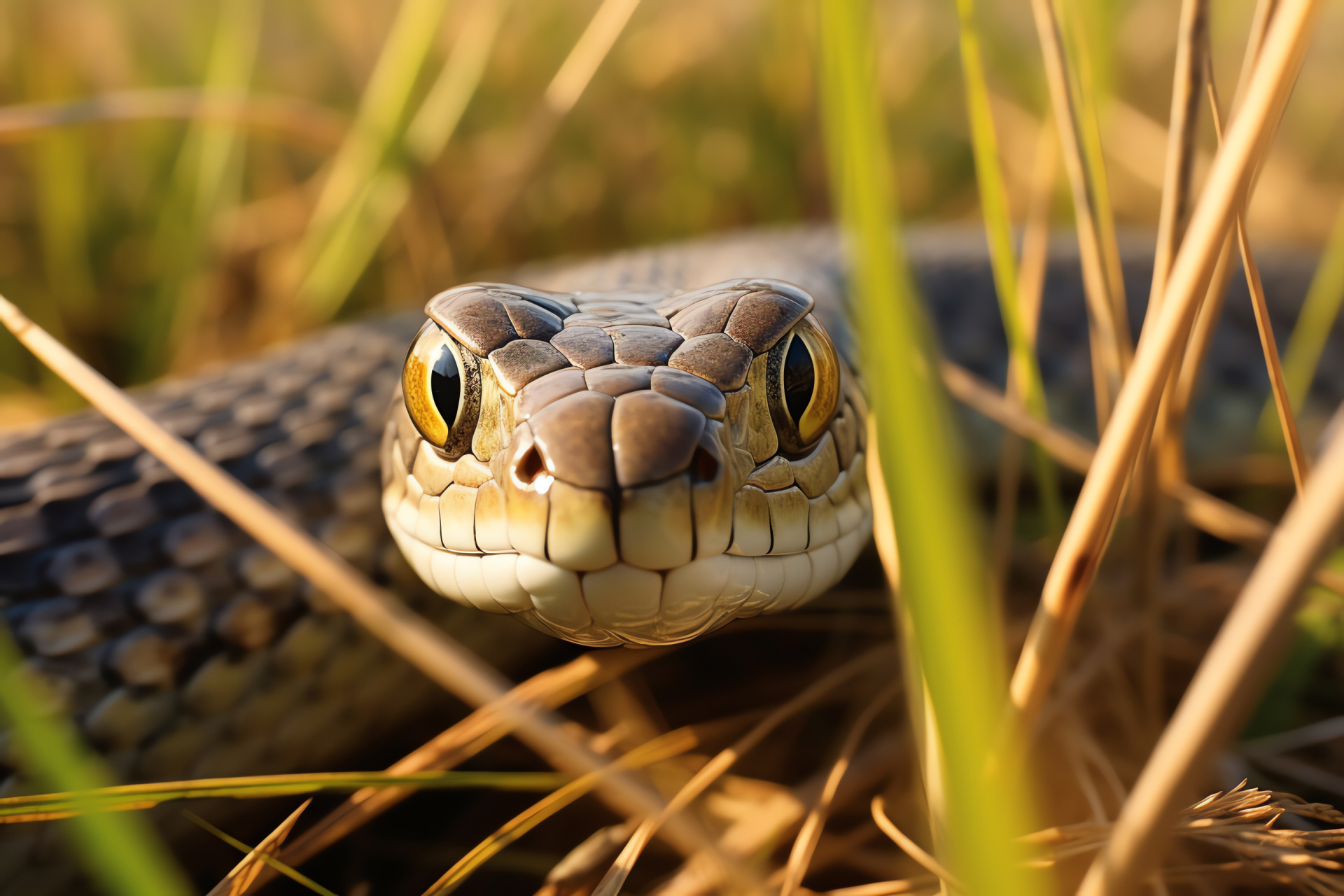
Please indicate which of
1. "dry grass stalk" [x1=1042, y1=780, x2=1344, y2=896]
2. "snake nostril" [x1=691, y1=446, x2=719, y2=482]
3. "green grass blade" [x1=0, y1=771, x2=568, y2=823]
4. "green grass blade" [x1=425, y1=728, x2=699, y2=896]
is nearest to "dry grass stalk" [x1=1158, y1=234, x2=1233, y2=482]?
"dry grass stalk" [x1=1042, y1=780, x2=1344, y2=896]

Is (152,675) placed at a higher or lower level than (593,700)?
higher

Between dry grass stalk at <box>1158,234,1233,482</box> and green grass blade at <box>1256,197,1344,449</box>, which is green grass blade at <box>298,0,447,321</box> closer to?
dry grass stalk at <box>1158,234,1233,482</box>

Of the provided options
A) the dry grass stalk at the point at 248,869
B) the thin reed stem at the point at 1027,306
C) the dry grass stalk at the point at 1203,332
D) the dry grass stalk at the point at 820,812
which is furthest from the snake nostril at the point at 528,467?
the thin reed stem at the point at 1027,306

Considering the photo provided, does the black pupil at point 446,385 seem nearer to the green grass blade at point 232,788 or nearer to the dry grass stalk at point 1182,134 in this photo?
the green grass blade at point 232,788

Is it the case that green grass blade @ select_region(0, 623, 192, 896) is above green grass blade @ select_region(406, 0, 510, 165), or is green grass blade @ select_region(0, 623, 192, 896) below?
below

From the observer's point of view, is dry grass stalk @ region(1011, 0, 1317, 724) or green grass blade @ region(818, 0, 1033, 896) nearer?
green grass blade @ region(818, 0, 1033, 896)

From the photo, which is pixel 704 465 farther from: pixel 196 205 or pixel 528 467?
pixel 196 205

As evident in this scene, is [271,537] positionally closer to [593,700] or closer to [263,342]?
[593,700]

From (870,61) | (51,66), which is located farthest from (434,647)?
(51,66)
